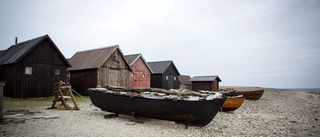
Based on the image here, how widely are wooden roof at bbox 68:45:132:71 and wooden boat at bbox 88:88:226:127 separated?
12.3m

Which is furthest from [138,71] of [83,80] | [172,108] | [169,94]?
[172,108]

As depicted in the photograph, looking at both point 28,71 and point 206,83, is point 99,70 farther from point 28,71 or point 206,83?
point 206,83

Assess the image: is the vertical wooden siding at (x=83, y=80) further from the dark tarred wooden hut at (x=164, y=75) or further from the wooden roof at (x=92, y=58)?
the dark tarred wooden hut at (x=164, y=75)

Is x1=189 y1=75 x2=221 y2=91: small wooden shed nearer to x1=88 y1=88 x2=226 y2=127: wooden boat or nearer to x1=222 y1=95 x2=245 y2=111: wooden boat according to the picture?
x1=222 y1=95 x2=245 y2=111: wooden boat

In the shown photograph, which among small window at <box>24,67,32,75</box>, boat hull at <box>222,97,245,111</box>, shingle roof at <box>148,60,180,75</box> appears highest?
shingle roof at <box>148,60,180,75</box>

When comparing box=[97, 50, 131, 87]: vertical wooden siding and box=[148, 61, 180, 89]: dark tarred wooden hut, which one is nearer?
box=[97, 50, 131, 87]: vertical wooden siding

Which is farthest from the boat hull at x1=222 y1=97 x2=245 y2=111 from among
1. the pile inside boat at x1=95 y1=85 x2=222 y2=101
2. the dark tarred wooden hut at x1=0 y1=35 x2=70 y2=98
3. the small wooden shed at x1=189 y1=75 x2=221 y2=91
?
the small wooden shed at x1=189 y1=75 x2=221 y2=91

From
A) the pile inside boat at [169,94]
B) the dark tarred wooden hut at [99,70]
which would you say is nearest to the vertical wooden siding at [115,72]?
the dark tarred wooden hut at [99,70]

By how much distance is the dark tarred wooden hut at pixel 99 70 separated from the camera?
69.2 ft

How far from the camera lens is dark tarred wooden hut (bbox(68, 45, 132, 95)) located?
69.2 ft

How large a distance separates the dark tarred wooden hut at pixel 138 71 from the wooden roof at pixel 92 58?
182 inches

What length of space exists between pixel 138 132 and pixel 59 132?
8.72 feet

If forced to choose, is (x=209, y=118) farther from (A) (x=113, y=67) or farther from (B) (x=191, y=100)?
(A) (x=113, y=67)

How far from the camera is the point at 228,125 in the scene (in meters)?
10.0
